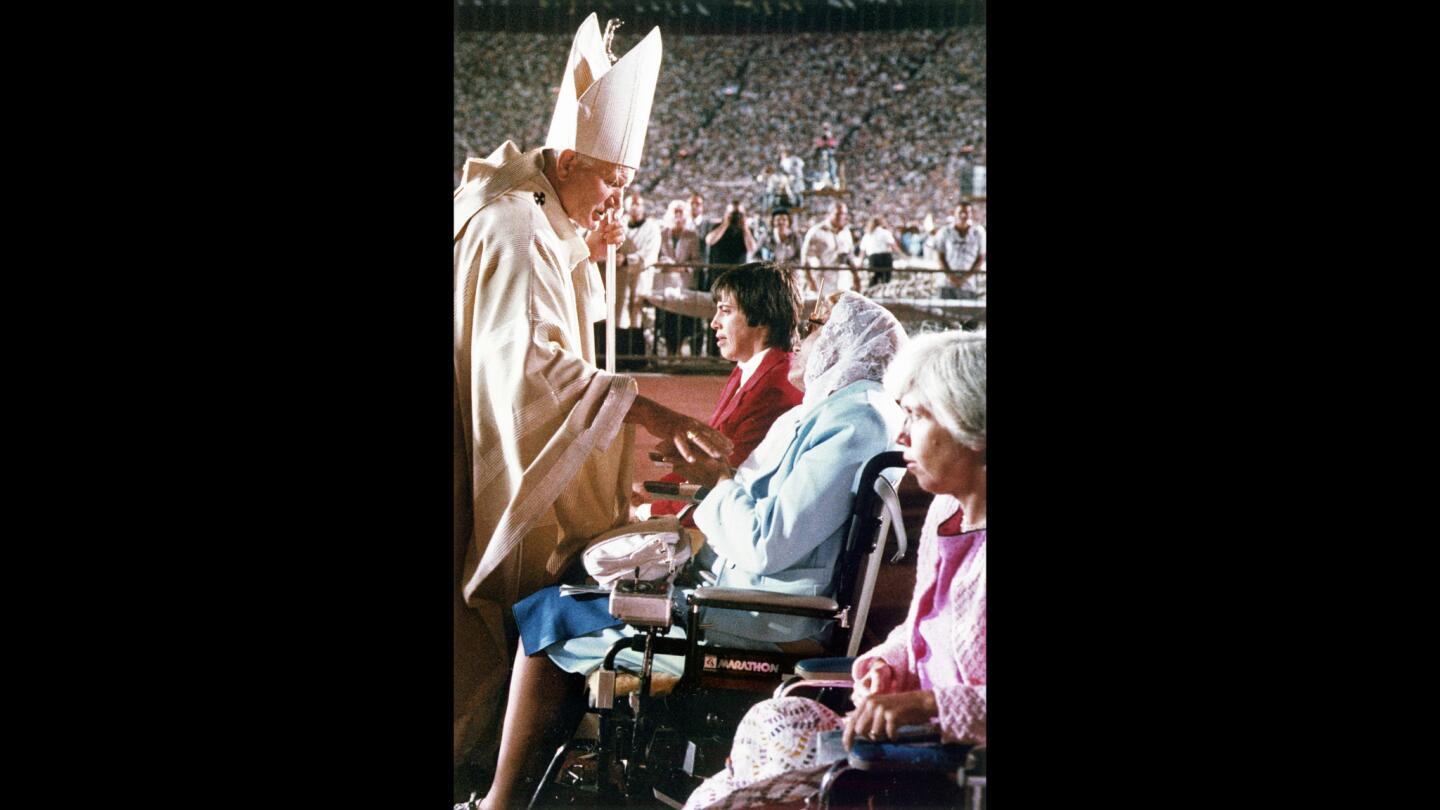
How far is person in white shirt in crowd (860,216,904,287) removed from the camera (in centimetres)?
305

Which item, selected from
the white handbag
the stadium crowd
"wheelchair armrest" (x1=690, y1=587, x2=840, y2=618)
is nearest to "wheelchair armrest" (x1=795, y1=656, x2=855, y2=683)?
"wheelchair armrest" (x1=690, y1=587, x2=840, y2=618)

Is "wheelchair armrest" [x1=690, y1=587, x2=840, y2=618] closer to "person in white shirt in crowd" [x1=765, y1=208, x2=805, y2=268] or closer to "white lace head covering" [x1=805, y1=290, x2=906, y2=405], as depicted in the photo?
"white lace head covering" [x1=805, y1=290, x2=906, y2=405]

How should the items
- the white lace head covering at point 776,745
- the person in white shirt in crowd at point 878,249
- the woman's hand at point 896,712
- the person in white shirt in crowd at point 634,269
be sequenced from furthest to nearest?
the person in white shirt in crowd at point 634,269 → the person in white shirt in crowd at point 878,249 → the white lace head covering at point 776,745 → the woman's hand at point 896,712

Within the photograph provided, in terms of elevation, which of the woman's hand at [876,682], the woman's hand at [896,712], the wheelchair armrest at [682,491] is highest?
the wheelchair armrest at [682,491]

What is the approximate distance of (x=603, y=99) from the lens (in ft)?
10.0

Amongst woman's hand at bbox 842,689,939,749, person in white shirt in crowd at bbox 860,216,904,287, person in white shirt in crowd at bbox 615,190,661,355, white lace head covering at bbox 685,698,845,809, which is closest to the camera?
woman's hand at bbox 842,689,939,749

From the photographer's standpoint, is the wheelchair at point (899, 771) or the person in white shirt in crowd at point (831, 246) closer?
the wheelchair at point (899, 771)

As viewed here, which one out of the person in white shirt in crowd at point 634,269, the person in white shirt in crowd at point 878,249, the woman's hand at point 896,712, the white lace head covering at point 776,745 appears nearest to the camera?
the woman's hand at point 896,712

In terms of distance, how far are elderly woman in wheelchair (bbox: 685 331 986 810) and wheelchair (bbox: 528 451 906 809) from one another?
0.24 feet

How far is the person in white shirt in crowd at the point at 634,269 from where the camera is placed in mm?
3156

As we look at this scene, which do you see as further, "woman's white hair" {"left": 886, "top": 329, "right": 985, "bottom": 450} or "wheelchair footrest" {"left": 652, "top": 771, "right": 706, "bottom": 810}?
"wheelchair footrest" {"left": 652, "top": 771, "right": 706, "bottom": 810}

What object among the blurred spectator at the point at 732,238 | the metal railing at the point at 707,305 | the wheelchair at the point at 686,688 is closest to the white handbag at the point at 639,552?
the wheelchair at the point at 686,688

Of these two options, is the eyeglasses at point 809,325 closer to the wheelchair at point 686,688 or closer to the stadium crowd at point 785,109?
the stadium crowd at point 785,109

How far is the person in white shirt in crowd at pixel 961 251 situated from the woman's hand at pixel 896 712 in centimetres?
85
